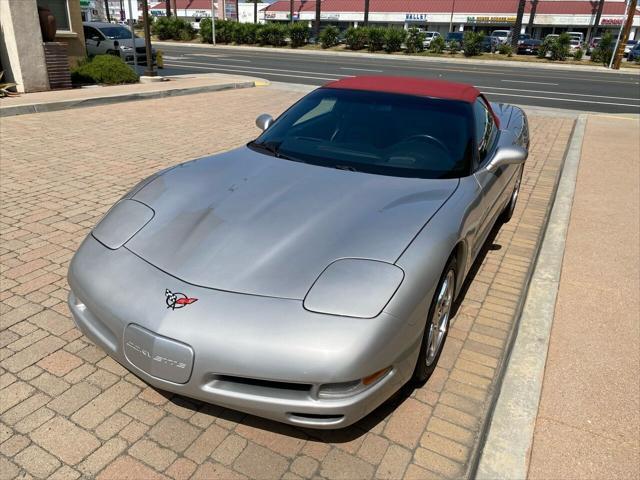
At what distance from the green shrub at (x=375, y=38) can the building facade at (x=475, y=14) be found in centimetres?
2250

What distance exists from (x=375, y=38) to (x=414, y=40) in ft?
9.90

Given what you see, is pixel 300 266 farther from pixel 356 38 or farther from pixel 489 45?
pixel 489 45

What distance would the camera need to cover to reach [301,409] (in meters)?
2.09

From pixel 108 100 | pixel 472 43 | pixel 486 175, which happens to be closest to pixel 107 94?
pixel 108 100

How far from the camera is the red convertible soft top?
3818mm

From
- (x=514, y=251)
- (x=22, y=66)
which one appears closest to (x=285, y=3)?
(x=22, y=66)

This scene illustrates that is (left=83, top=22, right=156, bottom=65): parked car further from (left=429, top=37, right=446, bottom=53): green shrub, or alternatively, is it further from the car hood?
(left=429, top=37, right=446, bottom=53): green shrub

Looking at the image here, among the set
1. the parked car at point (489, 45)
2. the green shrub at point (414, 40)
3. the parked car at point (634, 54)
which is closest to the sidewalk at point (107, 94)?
the green shrub at point (414, 40)

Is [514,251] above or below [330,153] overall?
below

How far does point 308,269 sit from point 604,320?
2485 millimetres

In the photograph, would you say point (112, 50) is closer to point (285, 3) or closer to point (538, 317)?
point (538, 317)

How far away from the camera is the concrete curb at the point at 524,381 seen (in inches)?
93.0

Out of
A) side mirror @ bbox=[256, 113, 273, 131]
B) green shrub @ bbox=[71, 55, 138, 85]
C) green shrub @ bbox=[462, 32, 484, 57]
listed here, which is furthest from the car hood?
green shrub @ bbox=[462, 32, 484, 57]

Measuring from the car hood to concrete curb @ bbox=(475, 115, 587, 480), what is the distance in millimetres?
1063
